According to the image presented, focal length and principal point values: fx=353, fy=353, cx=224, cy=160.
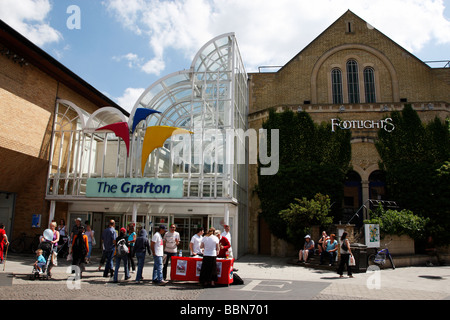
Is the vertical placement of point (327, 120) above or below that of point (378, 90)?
below

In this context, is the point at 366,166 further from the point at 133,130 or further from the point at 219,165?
the point at 133,130

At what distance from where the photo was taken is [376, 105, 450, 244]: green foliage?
1958 centimetres

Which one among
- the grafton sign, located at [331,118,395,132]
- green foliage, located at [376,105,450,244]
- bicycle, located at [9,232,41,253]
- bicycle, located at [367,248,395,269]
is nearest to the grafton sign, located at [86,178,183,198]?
bicycle, located at [9,232,41,253]

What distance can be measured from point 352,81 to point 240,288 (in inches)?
766

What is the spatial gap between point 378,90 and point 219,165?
1375cm

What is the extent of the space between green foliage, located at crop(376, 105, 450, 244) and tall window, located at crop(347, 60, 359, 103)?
3375 mm

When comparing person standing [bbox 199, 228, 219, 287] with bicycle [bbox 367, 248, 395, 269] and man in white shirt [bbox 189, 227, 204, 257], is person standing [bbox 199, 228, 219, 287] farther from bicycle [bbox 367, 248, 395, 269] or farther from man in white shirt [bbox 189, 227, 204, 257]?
bicycle [bbox 367, 248, 395, 269]

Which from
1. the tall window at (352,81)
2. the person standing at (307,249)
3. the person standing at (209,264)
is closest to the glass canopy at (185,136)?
the person standing at (307,249)

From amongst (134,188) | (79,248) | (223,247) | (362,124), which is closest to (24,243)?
(134,188)

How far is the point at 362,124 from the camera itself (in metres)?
22.0
